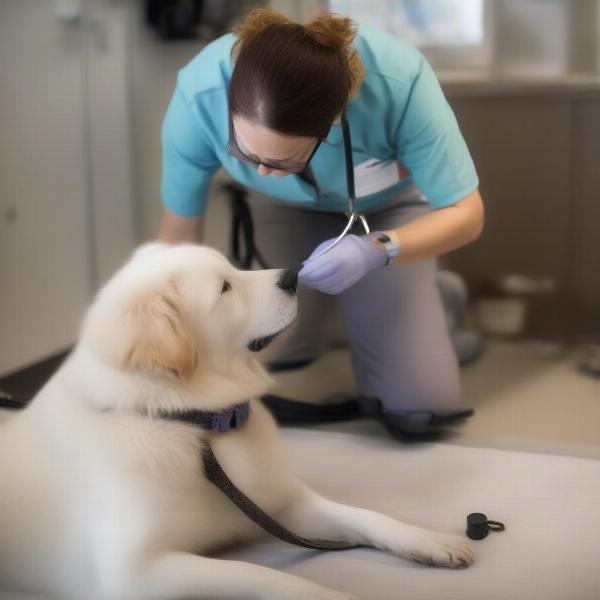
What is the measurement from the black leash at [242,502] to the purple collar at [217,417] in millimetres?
30

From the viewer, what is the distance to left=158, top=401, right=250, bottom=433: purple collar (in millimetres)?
1185

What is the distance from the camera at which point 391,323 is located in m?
1.82

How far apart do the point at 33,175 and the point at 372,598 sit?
162 centimetres

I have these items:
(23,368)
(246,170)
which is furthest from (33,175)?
(246,170)

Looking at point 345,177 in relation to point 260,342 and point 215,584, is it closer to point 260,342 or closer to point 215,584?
point 260,342

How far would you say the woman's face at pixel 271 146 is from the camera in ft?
4.08

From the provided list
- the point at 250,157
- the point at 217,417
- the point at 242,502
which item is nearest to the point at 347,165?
the point at 250,157

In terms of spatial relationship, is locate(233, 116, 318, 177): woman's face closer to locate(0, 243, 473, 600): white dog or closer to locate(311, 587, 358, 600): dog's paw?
locate(0, 243, 473, 600): white dog

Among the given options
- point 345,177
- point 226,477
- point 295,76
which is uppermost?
point 295,76

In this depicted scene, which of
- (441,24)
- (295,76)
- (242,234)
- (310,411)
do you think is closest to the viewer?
(295,76)

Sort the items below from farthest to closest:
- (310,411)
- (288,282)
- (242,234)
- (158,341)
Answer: (242,234), (310,411), (288,282), (158,341)

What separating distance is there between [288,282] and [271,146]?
0.22 metres

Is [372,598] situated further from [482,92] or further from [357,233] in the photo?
[482,92]

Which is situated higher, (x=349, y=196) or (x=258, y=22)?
(x=258, y=22)
